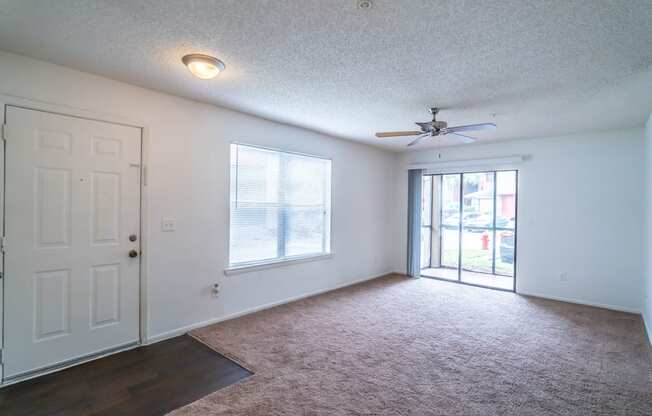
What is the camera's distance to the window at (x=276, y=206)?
399 centimetres

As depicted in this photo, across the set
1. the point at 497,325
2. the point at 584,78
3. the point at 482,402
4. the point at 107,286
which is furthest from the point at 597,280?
the point at 107,286

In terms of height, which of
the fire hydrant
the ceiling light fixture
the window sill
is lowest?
the window sill

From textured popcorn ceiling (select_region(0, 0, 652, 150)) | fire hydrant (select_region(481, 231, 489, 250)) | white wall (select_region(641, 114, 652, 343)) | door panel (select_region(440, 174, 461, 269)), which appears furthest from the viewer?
door panel (select_region(440, 174, 461, 269))

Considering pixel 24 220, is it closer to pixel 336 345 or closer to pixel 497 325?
pixel 336 345

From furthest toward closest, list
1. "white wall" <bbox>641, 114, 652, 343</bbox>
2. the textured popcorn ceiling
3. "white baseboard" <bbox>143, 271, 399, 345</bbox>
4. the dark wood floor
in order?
"white wall" <bbox>641, 114, 652, 343</bbox> → "white baseboard" <bbox>143, 271, 399, 345</bbox> → the dark wood floor → the textured popcorn ceiling

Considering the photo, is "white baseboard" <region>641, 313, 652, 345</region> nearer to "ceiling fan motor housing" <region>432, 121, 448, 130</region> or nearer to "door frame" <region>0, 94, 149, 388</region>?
"ceiling fan motor housing" <region>432, 121, 448, 130</region>

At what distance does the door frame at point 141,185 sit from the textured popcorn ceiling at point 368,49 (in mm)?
365

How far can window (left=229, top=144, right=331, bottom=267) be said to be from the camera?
13.1ft

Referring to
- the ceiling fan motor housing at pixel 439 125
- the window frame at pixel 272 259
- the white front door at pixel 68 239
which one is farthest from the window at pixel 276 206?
the ceiling fan motor housing at pixel 439 125

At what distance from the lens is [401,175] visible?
6.56 meters

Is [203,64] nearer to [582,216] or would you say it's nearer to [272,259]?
[272,259]

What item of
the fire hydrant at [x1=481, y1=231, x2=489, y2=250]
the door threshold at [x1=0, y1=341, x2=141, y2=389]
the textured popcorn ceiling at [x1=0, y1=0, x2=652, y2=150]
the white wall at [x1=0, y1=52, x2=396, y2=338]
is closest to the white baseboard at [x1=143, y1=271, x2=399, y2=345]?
the white wall at [x1=0, y1=52, x2=396, y2=338]

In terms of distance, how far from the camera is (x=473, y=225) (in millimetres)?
5973

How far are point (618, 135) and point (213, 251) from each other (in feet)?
18.0
